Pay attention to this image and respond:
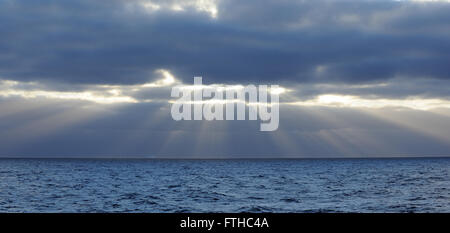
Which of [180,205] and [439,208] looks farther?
[180,205]

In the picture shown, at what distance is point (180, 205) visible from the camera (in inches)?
1494

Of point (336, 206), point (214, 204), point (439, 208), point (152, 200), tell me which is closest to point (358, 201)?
point (336, 206)
